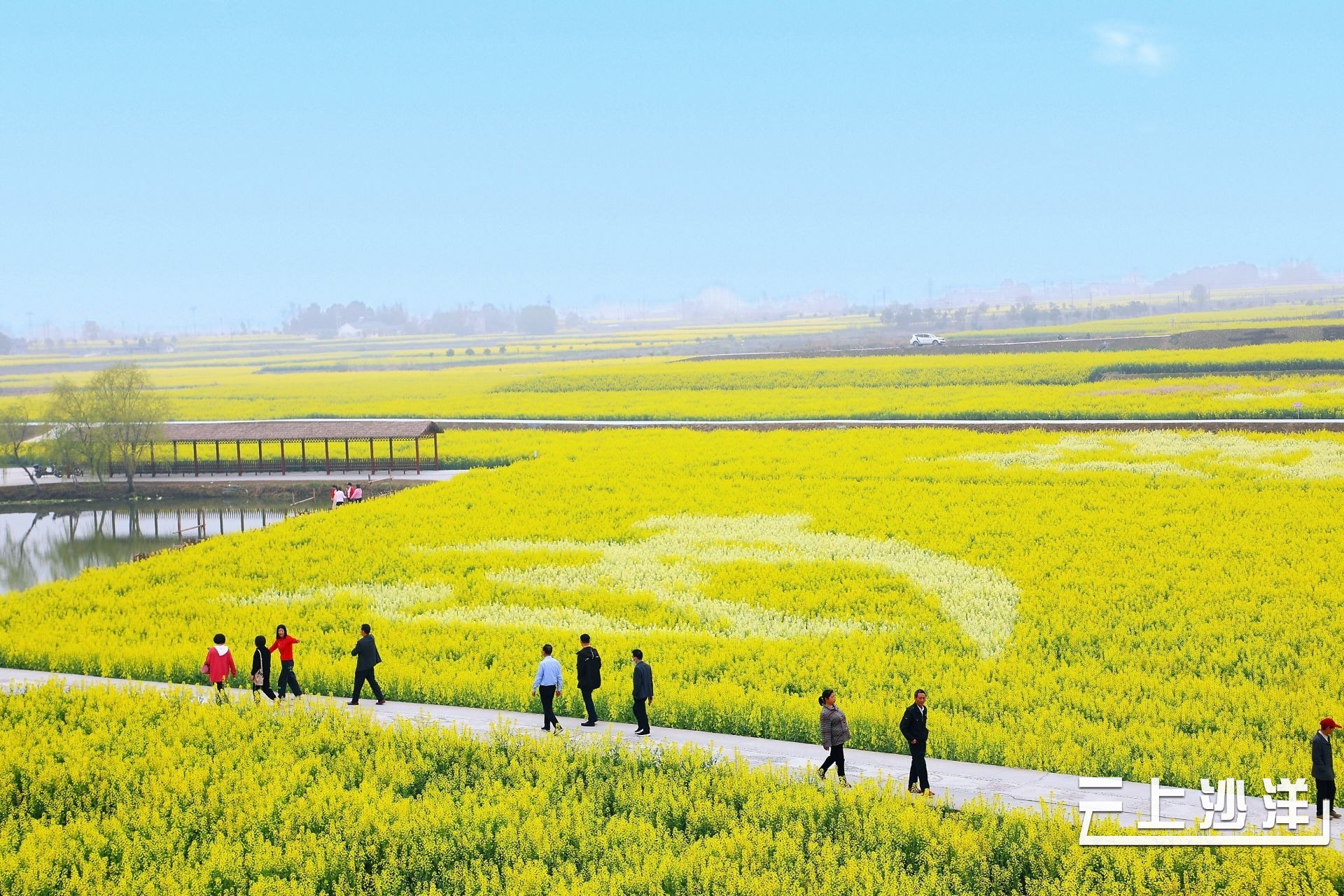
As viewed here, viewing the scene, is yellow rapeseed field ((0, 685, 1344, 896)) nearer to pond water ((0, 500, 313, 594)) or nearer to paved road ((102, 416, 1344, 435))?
pond water ((0, 500, 313, 594))

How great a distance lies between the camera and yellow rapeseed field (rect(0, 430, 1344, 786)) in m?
18.0

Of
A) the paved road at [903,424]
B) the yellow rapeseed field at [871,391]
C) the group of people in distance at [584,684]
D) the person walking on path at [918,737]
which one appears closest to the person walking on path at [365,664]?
the group of people in distance at [584,684]

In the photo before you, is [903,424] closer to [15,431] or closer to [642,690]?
[15,431]

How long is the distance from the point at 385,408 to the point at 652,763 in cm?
7521

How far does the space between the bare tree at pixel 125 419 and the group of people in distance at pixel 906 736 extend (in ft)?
164

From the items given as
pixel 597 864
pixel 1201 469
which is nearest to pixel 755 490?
pixel 1201 469

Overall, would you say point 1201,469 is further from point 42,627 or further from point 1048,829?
point 42,627

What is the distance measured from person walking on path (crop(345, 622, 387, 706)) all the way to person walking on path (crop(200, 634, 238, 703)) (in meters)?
2.00

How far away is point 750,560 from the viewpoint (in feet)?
101

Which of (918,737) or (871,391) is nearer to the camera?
(918,737)

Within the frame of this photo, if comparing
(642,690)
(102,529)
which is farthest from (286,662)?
(102,529)

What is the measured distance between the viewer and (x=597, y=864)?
12.9 meters

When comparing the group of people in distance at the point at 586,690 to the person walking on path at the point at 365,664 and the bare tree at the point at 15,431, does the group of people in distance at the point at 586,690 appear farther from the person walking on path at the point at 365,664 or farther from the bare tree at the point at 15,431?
the bare tree at the point at 15,431

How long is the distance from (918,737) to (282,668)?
419 inches
